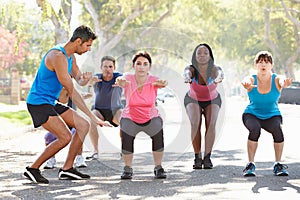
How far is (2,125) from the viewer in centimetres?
1941

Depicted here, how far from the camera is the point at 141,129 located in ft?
26.9

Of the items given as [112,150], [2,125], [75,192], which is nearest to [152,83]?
[75,192]

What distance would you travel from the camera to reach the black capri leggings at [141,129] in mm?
8141

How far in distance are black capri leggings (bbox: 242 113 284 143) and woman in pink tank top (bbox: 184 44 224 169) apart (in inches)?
32.1

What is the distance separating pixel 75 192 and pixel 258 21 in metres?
55.3

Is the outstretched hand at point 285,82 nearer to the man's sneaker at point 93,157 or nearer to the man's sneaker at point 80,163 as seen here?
the man's sneaker at point 80,163

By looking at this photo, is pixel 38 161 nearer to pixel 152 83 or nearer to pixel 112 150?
pixel 152 83

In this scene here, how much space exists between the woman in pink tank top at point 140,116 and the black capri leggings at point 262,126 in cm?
111

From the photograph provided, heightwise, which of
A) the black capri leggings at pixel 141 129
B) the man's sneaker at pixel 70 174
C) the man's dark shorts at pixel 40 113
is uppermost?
the man's dark shorts at pixel 40 113

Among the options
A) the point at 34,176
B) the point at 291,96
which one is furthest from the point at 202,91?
the point at 291,96

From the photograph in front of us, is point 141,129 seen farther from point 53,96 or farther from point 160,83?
point 53,96

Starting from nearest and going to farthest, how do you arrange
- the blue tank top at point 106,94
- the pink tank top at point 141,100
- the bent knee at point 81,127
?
the bent knee at point 81,127, the pink tank top at point 141,100, the blue tank top at point 106,94

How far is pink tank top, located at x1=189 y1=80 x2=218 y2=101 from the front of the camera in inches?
364

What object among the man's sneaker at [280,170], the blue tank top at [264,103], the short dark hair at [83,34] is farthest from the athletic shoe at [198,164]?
the short dark hair at [83,34]
